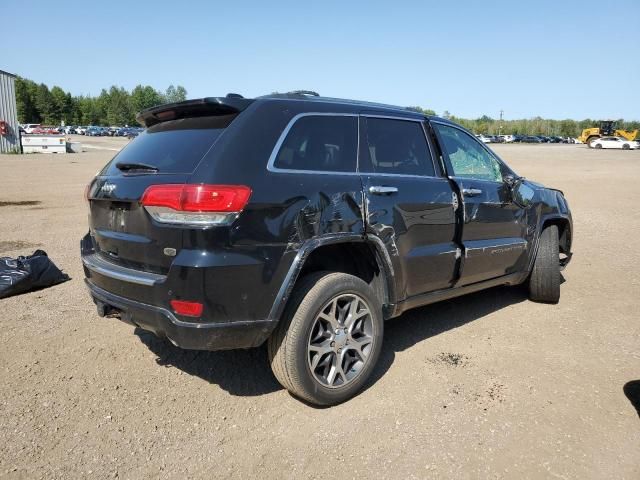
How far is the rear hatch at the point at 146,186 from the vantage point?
2770 mm

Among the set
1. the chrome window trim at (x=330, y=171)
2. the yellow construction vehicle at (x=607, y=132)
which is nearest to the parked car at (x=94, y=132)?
the yellow construction vehicle at (x=607, y=132)

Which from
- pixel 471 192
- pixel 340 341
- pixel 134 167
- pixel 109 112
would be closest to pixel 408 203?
pixel 471 192

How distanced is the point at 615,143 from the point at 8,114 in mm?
55128

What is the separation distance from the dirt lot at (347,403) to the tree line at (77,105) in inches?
3637

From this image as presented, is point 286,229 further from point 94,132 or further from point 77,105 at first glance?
point 77,105

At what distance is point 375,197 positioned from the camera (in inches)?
131

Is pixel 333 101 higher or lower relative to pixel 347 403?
higher

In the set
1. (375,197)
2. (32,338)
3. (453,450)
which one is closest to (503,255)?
(375,197)

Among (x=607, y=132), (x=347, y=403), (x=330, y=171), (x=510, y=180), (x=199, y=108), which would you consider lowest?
(x=347, y=403)

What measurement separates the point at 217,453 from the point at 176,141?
1.85 metres

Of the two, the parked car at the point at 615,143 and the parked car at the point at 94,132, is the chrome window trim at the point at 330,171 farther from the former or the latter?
the parked car at the point at 94,132

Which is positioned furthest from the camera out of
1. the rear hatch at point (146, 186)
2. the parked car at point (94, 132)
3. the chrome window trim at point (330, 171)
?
the parked car at point (94, 132)

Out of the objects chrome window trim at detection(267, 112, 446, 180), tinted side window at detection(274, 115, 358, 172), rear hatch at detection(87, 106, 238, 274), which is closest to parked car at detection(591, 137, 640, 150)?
chrome window trim at detection(267, 112, 446, 180)

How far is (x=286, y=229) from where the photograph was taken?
283 centimetres
